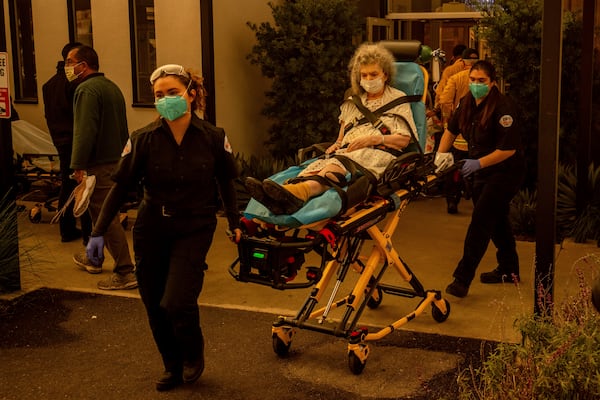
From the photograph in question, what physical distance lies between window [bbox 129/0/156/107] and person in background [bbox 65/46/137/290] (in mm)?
4352

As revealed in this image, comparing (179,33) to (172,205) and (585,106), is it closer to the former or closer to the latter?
(585,106)

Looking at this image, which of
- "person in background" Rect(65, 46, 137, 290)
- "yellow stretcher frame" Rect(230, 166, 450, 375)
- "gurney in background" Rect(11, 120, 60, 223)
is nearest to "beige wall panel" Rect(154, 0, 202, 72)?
"gurney in background" Rect(11, 120, 60, 223)

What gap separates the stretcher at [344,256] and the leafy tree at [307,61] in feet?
16.2

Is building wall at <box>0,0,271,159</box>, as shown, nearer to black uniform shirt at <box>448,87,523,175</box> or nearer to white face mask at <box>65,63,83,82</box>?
white face mask at <box>65,63,83,82</box>

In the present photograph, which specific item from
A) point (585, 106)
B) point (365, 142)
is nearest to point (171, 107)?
point (365, 142)

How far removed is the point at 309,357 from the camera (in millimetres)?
6074

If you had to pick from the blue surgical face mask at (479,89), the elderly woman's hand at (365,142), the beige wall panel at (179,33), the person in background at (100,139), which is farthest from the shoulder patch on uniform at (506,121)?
the beige wall panel at (179,33)

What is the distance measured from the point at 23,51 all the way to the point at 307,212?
33.3 feet

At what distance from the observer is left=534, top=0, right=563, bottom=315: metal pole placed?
5.53m

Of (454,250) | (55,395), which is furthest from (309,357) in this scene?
(454,250)

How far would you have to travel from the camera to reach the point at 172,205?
5348mm

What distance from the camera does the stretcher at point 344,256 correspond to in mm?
5352

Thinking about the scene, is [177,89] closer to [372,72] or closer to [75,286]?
[372,72]

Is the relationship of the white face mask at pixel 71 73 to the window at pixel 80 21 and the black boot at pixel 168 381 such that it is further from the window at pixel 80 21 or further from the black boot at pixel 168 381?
the window at pixel 80 21
